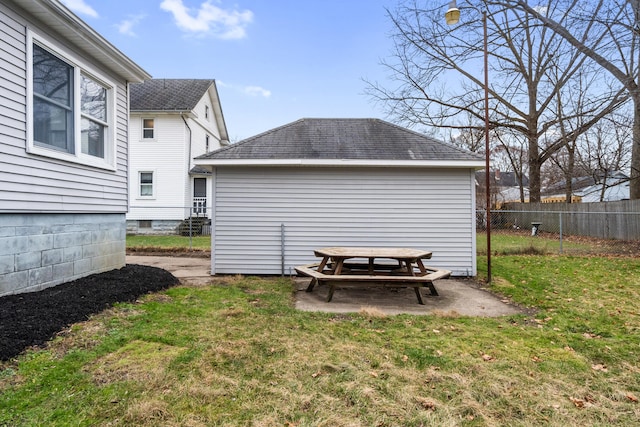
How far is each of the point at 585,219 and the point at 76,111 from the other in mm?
19351

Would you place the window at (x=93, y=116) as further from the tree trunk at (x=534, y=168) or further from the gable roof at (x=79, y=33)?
the tree trunk at (x=534, y=168)

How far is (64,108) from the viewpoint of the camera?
5.02 meters

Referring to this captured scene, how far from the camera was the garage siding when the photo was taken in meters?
7.17

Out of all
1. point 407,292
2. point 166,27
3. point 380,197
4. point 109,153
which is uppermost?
point 166,27

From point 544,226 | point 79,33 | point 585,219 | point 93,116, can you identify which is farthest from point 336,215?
point 544,226

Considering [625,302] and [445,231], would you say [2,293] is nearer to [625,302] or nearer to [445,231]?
[445,231]

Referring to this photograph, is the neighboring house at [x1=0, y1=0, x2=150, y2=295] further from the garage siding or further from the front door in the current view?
the front door

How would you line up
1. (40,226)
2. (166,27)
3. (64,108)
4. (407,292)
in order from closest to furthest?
(40,226), (64,108), (407,292), (166,27)

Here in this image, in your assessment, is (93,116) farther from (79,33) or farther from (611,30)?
(611,30)

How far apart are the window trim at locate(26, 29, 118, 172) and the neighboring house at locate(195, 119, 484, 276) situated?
1.89 m

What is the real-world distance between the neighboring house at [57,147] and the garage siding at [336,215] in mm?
2256

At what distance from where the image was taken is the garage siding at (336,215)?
7168mm

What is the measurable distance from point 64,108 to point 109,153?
121 cm

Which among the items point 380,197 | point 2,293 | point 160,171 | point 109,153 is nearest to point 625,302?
point 380,197
